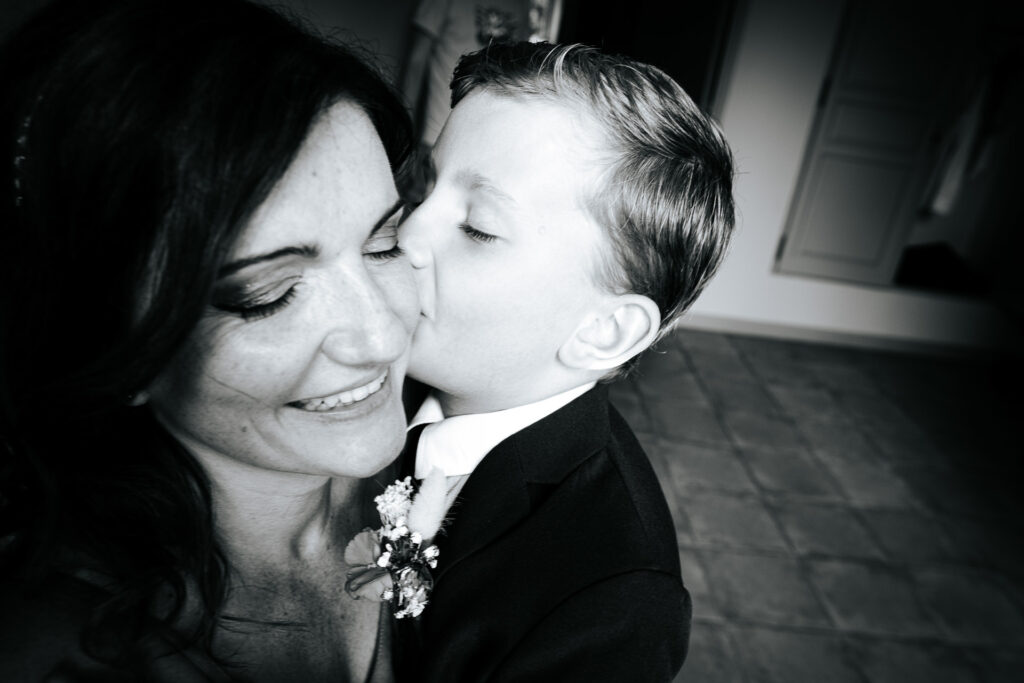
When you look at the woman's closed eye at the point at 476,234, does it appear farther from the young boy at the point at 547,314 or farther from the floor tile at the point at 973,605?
the floor tile at the point at 973,605

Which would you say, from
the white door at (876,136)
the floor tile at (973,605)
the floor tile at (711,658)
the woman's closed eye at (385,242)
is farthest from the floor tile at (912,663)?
the white door at (876,136)

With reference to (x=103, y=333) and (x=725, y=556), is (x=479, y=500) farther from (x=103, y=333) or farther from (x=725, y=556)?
(x=725, y=556)

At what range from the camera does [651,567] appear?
1004 mm

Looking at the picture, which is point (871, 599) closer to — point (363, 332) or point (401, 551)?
point (401, 551)

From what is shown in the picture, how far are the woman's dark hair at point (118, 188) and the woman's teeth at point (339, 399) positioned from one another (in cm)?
18

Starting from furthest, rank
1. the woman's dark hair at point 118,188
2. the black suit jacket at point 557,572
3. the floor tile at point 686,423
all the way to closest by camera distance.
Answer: the floor tile at point 686,423
the black suit jacket at point 557,572
the woman's dark hair at point 118,188

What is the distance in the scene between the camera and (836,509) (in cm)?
350

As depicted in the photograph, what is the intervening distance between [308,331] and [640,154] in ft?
2.07

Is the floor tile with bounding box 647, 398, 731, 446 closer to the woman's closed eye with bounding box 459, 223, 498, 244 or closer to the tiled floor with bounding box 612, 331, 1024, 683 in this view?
the tiled floor with bounding box 612, 331, 1024, 683

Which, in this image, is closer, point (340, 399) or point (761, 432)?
point (340, 399)

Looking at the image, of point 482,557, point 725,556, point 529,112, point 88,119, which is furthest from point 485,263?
point 725,556

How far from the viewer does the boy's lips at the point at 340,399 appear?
89 centimetres

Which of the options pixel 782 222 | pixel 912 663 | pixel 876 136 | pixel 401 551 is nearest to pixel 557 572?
pixel 401 551

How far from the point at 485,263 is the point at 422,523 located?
0.43 meters
